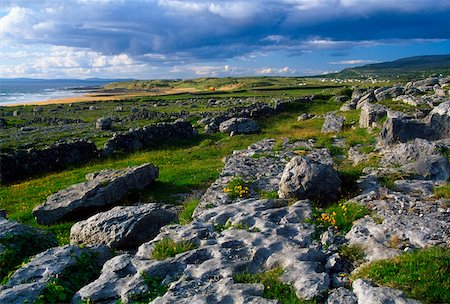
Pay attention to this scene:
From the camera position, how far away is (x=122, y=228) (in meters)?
15.7

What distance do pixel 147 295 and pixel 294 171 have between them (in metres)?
8.65

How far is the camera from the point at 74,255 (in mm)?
12617

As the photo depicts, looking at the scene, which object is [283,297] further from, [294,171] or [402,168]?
[402,168]

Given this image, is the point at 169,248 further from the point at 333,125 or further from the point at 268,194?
the point at 333,125

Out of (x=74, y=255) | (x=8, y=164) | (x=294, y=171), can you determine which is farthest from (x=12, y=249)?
(x=8, y=164)

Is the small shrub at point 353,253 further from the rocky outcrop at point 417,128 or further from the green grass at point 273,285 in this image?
the rocky outcrop at point 417,128

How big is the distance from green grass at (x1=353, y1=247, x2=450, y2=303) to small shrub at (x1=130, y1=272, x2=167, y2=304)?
5033 millimetres

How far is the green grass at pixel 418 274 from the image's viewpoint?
29.8 ft

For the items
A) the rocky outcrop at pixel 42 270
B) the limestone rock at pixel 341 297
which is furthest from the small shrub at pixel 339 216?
the rocky outcrop at pixel 42 270

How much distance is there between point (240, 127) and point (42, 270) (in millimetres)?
38201

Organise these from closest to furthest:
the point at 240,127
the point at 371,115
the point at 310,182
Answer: the point at 310,182 < the point at 371,115 < the point at 240,127

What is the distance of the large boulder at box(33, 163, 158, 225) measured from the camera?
20.8 meters

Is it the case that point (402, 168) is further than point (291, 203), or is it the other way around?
point (402, 168)

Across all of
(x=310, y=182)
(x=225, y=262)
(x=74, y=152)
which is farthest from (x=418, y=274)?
(x=74, y=152)
